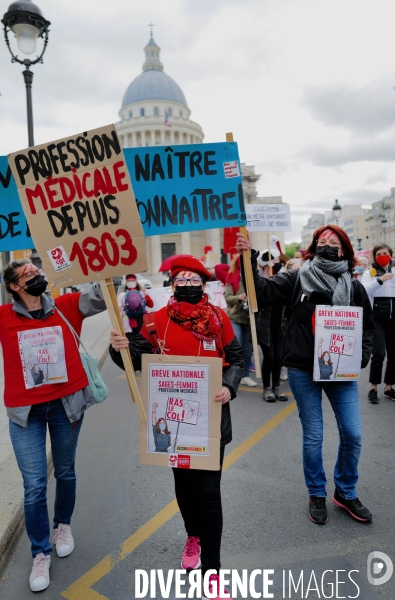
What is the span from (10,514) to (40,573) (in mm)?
721

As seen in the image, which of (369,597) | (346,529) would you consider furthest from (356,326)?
(369,597)

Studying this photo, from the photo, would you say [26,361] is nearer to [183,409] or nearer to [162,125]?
[183,409]

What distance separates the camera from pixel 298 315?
131 inches

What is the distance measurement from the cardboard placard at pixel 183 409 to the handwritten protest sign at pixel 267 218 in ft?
11.8

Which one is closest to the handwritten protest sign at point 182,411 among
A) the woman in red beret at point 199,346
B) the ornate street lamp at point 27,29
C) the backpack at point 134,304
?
the woman in red beret at point 199,346

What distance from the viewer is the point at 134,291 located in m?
8.83

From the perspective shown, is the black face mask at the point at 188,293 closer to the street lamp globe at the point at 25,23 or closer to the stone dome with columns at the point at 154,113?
the street lamp globe at the point at 25,23

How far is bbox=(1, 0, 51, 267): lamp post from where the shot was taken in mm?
7242

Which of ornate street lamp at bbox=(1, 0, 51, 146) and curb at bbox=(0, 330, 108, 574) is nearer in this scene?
curb at bbox=(0, 330, 108, 574)

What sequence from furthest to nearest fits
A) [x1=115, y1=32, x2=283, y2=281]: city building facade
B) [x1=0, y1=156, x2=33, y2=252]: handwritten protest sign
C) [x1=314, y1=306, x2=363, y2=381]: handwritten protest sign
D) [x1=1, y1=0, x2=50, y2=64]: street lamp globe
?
[x1=115, y1=32, x2=283, y2=281]: city building facade, [x1=1, y1=0, x2=50, y2=64]: street lamp globe, [x1=0, y1=156, x2=33, y2=252]: handwritten protest sign, [x1=314, y1=306, x2=363, y2=381]: handwritten protest sign

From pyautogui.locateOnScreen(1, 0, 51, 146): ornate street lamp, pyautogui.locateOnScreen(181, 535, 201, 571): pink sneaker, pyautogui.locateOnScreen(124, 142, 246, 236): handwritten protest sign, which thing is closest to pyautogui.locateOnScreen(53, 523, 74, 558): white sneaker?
pyautogui.locateOnScreen(181, 535, 201, 571): pink sneaker

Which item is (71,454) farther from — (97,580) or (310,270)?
(310,270)

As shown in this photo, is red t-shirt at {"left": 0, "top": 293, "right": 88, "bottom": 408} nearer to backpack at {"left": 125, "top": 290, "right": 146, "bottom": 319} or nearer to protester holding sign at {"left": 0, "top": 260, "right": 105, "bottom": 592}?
protester holding sign at {"left": 0, "top": 260, "right": 105, "bottom": 592}

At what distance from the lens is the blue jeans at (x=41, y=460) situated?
2.75 meters
